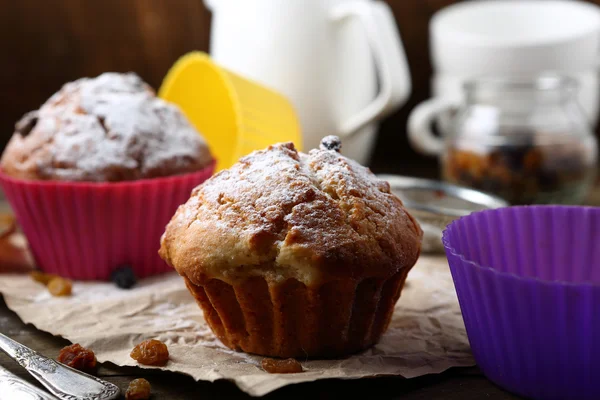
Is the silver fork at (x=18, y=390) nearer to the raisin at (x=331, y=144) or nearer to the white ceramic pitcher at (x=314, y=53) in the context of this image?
the raisin at (x=331, y=144)

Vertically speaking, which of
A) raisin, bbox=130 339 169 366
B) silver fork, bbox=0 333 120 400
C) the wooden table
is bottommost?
the wooden table

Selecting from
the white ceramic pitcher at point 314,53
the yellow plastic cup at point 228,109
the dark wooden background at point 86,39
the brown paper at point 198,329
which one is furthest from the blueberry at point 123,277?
the dark wooden background at point 86,39

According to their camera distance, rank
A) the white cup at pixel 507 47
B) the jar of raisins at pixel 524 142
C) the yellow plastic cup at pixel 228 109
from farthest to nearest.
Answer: the white cup at pixel 507 47 → the jar of raisins at pixel 524 142 → the yellow plastic cup at pixel 228 109

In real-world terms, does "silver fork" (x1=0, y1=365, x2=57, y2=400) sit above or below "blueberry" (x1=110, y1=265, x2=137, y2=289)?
above

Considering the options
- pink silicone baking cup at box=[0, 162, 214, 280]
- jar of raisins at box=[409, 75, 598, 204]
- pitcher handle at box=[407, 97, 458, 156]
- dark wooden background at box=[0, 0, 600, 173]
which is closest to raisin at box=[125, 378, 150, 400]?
pink silicone baking cup at box=[0, 162, 214, 280]

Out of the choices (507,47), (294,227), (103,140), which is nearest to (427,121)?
(507,47)

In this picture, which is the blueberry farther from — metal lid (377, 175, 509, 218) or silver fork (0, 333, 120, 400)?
metal lid (377, 175, 509, 218)

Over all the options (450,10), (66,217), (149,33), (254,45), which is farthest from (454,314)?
(149,33)
